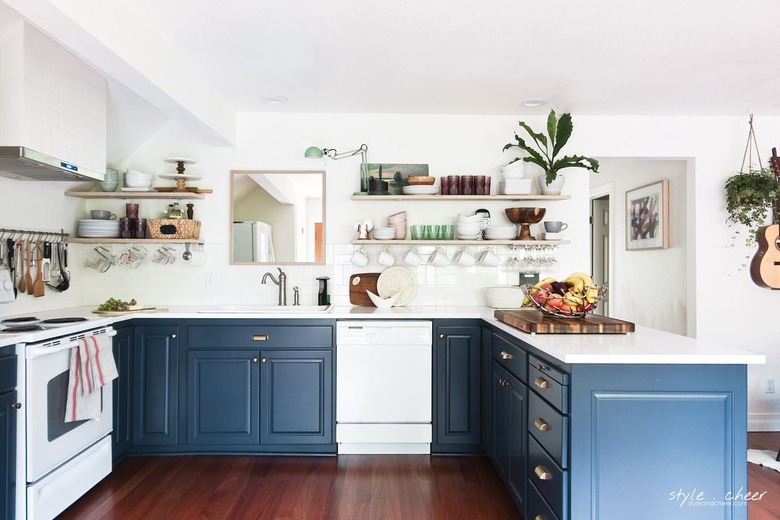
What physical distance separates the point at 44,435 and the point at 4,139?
1.27 metres

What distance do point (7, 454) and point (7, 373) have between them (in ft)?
1.03

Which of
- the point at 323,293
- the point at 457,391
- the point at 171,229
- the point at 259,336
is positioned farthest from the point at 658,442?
the point at 171,229

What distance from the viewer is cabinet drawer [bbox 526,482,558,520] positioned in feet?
6.29

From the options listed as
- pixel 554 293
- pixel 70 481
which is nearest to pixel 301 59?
pixel 554 293

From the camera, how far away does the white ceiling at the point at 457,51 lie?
88.0 inches

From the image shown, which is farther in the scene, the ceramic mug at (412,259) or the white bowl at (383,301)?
the ceramic mug at (412,259)

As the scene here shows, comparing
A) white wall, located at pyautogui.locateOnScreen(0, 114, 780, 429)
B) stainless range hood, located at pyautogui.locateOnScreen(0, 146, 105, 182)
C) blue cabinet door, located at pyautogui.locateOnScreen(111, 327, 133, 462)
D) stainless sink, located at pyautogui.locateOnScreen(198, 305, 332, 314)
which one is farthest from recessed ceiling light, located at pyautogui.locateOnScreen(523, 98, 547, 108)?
blue cabinet door, located at pyautogui.locateOnScreen(111, 327, 133, 462)

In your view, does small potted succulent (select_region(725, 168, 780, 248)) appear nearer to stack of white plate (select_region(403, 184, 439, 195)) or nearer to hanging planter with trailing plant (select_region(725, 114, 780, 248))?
hanging planter with trailing plant (select_region(725, 114, 780, 248))

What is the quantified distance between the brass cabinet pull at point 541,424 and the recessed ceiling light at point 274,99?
2.53 meters

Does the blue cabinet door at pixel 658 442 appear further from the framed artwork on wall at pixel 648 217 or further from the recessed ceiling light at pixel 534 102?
the framed artwork on wall at pixel 648 217

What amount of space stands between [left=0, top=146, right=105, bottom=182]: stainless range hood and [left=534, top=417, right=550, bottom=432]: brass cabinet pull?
2.38 meters

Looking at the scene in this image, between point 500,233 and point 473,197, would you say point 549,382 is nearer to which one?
point 500,233

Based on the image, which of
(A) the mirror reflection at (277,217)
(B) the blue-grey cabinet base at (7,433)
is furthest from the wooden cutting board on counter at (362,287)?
(B) the blue-grey cabinet base at (7,433)

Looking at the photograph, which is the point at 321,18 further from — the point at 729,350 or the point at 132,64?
the point at 729,350
